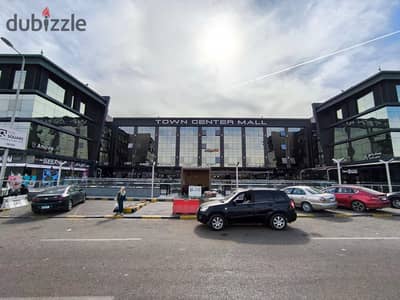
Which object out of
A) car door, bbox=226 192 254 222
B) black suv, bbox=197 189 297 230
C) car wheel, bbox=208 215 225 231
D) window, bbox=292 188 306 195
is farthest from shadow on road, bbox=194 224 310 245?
window, bbox=292 188 306 195

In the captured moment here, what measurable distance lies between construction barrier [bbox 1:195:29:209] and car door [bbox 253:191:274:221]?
15.6 metres

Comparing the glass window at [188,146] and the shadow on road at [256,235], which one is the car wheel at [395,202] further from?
the glass window at [188,146]

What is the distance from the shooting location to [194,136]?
156 ft

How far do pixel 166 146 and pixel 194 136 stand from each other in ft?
25.5

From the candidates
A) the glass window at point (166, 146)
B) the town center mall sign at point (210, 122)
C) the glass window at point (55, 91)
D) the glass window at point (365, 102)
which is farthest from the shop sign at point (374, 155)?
the glass window at point (55, 91)

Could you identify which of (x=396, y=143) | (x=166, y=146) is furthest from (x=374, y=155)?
(x=166, y=146)

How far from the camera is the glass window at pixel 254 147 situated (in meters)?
46.0

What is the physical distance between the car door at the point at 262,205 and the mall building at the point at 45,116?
1076 inches

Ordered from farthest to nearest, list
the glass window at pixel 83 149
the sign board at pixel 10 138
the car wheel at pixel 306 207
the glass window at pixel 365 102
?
the glass window at pixel 83 149 → the glass window at pixel 365 102 → the sign board at pixel 10 138 → the car wheel at pixel 306 207

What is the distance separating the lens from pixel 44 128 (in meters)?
28.7

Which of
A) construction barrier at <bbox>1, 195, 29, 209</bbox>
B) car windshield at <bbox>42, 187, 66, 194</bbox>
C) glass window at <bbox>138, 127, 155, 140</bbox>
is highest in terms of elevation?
glass window at <bbox>138, 127, 155, 140</bbox>

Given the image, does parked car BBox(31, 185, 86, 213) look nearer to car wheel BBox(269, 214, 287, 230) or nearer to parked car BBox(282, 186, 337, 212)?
car wheel BBox(269, 214, 287, 230)

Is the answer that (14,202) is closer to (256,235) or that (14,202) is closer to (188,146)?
(256,235)

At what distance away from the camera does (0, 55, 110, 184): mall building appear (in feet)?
85.7
